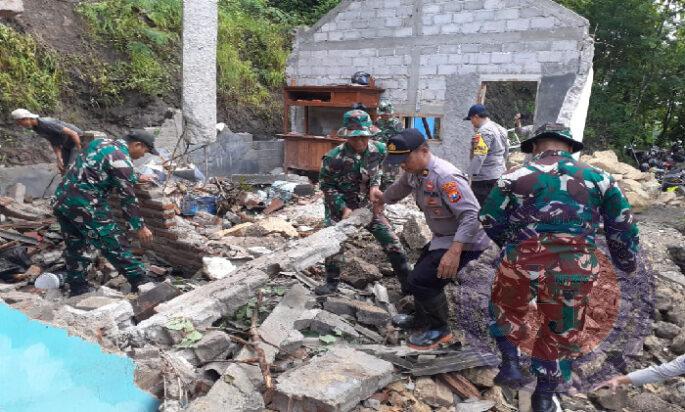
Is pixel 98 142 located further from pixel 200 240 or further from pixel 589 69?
pixel 589 69

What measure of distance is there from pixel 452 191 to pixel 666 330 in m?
2.75

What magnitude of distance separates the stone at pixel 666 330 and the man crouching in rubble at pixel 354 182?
94.3 inches

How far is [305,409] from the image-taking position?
2.58 m

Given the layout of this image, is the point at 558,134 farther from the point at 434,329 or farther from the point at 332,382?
the point at 332,382

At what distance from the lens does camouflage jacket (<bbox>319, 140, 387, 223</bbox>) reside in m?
4.68

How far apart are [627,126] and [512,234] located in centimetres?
1375

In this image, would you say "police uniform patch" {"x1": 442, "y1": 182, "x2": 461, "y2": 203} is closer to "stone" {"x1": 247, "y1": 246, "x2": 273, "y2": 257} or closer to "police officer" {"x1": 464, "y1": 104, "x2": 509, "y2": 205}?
"police officer" {"x1": 464, "y1": 104, "x2": 509, "y2": 205}

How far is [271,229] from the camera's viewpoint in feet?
20.5

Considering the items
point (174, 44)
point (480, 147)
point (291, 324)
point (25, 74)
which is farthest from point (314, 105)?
point (291, 324)

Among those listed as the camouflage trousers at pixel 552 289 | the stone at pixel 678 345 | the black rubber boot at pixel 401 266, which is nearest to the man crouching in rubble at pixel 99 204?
the black rubber boot at pixel 401 266

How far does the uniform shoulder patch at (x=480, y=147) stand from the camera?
213 inches

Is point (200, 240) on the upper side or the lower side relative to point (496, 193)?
lower

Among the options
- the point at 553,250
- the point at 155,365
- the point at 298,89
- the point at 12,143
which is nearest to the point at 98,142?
the point at 155,365

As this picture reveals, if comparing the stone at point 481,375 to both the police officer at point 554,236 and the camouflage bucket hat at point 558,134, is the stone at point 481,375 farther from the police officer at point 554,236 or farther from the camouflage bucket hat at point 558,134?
the camouflage bucket hat at point 558,134
